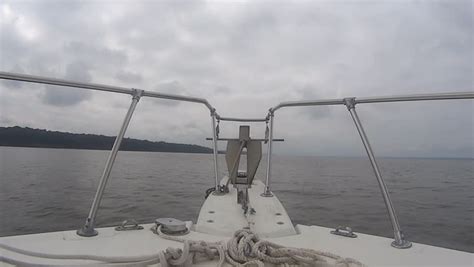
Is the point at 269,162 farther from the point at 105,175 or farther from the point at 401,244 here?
the point at 105,175

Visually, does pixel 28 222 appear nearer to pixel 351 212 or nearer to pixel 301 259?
pixel 301 259

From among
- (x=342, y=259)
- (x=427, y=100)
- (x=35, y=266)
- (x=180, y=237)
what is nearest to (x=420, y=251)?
(x=342, y=259)

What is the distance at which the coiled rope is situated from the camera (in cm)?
129

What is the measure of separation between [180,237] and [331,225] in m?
5.10

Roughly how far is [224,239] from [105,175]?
867 mm

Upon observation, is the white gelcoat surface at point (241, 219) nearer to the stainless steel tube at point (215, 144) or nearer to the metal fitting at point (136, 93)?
the stainless steel tube at point (215, 144)

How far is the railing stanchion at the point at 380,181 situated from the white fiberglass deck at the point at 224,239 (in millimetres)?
57

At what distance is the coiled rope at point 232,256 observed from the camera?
1285 millimetres

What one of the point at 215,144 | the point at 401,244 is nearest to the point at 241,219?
the point at 401,244

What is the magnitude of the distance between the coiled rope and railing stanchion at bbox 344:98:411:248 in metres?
0.50

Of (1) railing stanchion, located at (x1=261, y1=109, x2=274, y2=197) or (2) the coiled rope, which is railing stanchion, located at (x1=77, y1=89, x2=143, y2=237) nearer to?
(2) the coiled rope

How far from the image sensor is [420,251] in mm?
1587

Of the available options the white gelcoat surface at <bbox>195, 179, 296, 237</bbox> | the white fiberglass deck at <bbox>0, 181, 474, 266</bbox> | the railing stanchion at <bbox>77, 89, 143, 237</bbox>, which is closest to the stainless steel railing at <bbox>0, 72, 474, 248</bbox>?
the railing stanchion at <bbox>77, 89, 143, 237</bbox>

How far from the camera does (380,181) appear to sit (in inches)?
72.0
